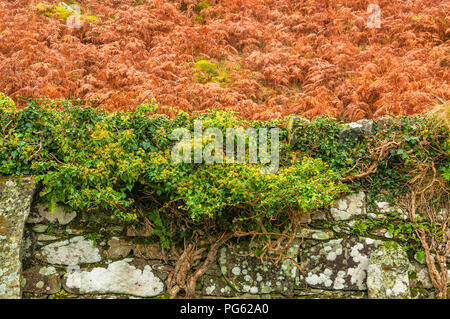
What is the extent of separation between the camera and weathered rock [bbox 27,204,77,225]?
4.04 meters

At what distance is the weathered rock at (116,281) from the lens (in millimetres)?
4008

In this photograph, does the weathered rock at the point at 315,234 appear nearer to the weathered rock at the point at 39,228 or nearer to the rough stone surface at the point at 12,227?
the weathered rock at the point at 39,228

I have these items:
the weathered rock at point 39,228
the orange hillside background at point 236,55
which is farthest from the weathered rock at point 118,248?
the orange hillside background at point 236,55

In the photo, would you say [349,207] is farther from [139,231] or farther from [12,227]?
[12,227]

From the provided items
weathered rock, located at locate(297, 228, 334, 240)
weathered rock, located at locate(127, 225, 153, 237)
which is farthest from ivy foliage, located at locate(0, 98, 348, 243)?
weathered rock, located at locate(297, 228, 334, 240)

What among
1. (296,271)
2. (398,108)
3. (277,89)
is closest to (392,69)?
(398,108)

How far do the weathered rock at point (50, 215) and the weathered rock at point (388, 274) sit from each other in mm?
3333

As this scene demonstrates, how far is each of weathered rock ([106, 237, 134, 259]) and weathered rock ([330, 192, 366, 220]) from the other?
235 cm

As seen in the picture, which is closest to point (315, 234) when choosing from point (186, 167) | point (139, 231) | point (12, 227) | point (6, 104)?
point (186, 167)

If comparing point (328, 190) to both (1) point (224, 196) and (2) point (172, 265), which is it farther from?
(2) point (172, 265)

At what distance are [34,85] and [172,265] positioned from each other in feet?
13.2

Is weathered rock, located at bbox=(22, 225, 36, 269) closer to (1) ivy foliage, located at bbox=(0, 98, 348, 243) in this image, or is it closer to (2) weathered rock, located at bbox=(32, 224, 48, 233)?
(2) weathered rock, located at bbox=(32, 224, 48, 233)

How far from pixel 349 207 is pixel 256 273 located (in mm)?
1304

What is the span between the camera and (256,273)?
13.4ft
